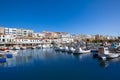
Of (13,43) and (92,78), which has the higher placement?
(13,43)

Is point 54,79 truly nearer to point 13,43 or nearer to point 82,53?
point 82,53

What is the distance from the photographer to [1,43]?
208 ft

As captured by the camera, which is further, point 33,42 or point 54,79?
point 33,42

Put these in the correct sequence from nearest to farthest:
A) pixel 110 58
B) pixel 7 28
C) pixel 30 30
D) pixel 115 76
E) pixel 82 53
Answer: pixel 115 76, pixel 110 58, pixel 82 53, pixel 7 28, pixel 30 30

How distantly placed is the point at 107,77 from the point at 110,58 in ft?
41.9

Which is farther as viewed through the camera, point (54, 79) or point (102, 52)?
point (102, 52)

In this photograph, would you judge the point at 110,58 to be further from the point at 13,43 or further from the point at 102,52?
the point at 13,43

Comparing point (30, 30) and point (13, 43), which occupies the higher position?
point (30, 30)

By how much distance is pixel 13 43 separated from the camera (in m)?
67.3

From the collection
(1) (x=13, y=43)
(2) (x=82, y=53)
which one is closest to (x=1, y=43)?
(1) (x=13, y=43)

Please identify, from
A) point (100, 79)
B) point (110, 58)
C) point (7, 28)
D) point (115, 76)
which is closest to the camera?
point (100, 79)

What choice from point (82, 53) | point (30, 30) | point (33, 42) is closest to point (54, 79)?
point (82, 53)

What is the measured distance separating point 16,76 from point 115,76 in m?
10.4

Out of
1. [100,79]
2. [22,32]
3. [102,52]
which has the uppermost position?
[22,32]
